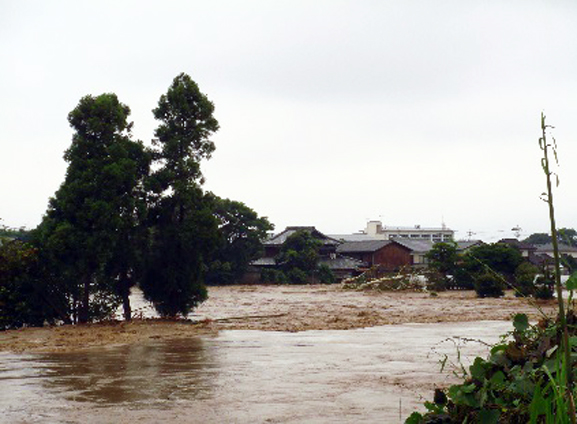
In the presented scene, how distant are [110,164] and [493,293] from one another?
961 inches

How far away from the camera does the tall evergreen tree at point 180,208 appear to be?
68.4 feet

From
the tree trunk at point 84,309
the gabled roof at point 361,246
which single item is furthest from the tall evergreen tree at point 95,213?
the gabled roof at point 361,246

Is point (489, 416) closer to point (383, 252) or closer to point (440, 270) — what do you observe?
point (440, 270)

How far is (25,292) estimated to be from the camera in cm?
1969

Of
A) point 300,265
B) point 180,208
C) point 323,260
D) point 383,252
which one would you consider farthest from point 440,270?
point 180,208

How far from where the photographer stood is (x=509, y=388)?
3158mm

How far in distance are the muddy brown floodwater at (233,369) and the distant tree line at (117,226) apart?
1.20 meters

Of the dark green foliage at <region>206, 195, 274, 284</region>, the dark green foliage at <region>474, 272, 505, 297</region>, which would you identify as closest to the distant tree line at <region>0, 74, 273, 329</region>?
the dark green foliage at <region>474, 272, 505, 297</region>

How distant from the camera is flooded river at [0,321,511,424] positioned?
27.2 ft

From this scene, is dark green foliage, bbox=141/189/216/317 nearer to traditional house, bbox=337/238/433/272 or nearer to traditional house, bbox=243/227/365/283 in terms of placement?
traditional house, bbox=243/227/365/283

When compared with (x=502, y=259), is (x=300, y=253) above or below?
above

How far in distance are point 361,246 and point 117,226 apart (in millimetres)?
48139

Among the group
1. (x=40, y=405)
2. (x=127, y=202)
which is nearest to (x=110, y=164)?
(x=127, y=202)

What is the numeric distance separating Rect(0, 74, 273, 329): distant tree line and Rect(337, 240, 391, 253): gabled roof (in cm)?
4431
